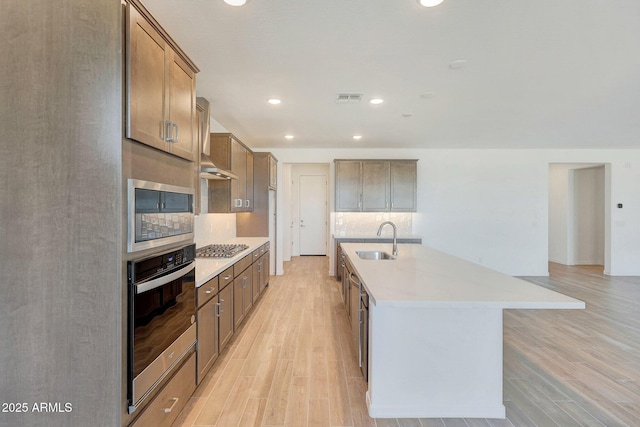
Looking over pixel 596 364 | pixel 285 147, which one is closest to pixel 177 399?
pixel 596 364

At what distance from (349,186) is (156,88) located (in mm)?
4469

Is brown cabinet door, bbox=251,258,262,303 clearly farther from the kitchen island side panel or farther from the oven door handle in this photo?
the kitchen island side panel

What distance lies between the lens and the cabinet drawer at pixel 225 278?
2570 millimetres

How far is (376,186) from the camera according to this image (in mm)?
5801

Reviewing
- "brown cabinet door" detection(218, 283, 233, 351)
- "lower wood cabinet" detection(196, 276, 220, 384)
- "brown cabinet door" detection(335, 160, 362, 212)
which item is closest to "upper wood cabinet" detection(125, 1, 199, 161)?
"lower wood cabinet" detection(196, 276, 220, 384)

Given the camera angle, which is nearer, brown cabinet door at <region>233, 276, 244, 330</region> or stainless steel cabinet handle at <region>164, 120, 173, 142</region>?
stainless steel cabinet handle at <region>164, 120, 173, 142</region>

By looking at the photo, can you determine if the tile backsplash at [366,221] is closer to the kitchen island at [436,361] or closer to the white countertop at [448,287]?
the white countertop at [448,287]

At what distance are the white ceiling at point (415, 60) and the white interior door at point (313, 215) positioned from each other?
4.21m

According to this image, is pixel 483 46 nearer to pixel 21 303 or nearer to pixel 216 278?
pixel 216 278

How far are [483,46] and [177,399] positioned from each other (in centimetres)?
317

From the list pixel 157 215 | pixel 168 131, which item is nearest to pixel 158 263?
pixel 157 215

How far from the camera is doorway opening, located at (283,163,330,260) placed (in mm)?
8656

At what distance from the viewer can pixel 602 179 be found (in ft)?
23.0

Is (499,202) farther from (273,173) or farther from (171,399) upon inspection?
(171,399)
